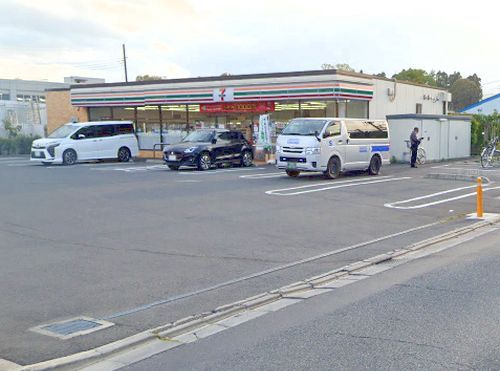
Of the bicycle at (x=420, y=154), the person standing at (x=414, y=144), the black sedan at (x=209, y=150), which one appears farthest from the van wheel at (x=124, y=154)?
the person standing at (x=414, y=144)

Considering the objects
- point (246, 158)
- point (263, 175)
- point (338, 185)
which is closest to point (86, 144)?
point (246, 158)

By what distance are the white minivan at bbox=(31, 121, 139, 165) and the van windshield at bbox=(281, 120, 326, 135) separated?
11.5 m

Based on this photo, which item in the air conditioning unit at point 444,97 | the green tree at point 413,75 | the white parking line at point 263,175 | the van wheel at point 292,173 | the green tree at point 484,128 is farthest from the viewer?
the green tree at point 413,75

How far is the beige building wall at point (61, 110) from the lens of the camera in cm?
3606

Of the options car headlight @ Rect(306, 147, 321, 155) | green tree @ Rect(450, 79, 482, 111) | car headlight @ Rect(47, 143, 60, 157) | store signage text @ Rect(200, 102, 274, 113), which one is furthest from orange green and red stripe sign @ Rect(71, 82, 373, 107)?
green tree @ Rect(450, 79, 482, 111)

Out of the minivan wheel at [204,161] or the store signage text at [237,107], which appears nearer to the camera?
the minivan wheel at [204,161]

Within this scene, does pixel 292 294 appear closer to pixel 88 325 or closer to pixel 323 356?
pixel 323 356

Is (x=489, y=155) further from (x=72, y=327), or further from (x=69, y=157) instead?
(x=72, y=327)

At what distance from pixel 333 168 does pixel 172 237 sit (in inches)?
422

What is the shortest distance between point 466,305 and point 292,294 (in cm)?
201

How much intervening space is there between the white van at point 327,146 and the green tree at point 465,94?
77.4m

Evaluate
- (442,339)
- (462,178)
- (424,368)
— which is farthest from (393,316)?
(462,178)

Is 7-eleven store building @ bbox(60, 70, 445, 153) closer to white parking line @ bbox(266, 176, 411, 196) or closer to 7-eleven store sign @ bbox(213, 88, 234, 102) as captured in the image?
7-eleven store sign @ bbox(213, 88, 234, 102)

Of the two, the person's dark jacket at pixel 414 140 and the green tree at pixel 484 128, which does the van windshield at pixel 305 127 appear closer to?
the person's dark jacket at pixel 414 140
